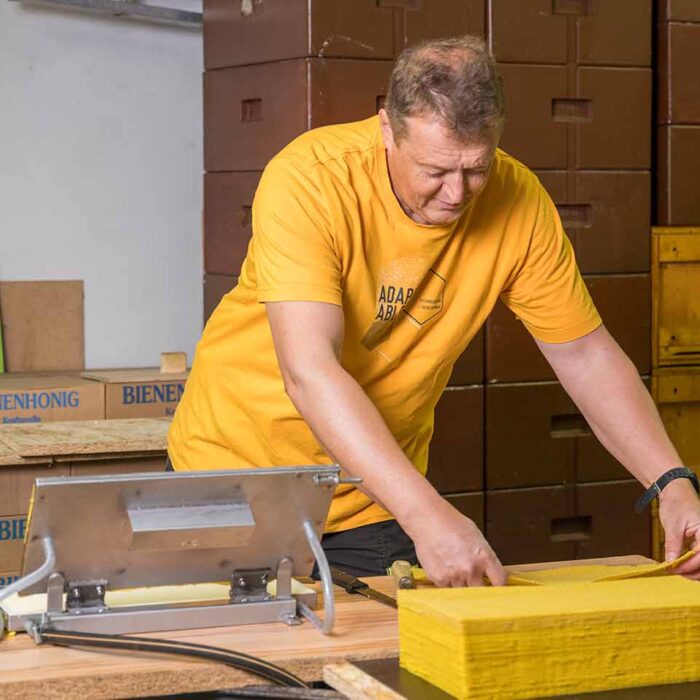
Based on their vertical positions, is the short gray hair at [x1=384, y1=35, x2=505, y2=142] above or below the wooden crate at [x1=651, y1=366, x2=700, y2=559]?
above

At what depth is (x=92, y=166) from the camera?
455 cm

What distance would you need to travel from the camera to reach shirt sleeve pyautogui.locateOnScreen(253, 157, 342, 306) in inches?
80.0

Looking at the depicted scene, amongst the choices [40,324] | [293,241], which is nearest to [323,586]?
[293,241]

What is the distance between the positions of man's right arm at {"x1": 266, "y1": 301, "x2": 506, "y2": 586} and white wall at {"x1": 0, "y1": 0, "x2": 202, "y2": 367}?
8.53ft

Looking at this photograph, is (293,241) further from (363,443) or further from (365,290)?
(363,443)

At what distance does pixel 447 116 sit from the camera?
1.94 m

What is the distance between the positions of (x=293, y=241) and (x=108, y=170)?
2660 mm

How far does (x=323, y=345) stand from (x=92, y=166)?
2.76 meters

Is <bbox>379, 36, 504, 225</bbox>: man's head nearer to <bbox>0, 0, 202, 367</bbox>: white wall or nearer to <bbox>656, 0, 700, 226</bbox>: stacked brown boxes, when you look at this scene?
<bbox>656, 0, 700, 226</bbox>: stacked brown boxes

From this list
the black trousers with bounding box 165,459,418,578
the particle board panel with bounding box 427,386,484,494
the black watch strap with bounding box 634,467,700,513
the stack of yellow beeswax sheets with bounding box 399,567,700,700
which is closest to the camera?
the stack of yellow beeswax sheets with bounding box 399,567,700,700

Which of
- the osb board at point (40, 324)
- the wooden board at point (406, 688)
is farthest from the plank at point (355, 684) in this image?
the osb board at point (40, 324)

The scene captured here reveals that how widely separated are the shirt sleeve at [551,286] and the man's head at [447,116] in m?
0.34

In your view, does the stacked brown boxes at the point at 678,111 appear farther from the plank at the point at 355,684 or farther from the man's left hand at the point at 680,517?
the plank at the point at 355,684

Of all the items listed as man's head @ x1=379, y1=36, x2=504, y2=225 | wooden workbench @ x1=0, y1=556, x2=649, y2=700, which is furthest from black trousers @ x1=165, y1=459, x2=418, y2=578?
man's head @ x1=379, y1=36, x2=504, y2=225
